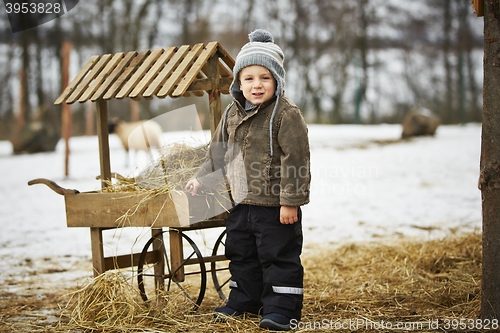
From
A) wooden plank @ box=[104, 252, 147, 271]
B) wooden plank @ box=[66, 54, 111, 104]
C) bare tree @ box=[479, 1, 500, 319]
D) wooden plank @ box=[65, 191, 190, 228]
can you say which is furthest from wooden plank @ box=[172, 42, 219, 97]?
bare tree @ box=[479, 1, 500, 319]

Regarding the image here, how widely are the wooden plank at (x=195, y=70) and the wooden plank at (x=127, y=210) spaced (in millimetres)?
593

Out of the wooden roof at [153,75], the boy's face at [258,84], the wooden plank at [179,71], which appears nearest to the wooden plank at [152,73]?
the wooden roof at [153,75]

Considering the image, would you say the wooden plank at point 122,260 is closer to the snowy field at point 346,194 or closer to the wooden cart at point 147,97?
the wooden cart at point 147,97

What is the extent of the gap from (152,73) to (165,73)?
99mm

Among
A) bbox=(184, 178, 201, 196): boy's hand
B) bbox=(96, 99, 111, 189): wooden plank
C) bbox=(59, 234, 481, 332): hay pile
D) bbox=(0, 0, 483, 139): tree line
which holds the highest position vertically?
bbox=(0, 0, 483, 139): tree line

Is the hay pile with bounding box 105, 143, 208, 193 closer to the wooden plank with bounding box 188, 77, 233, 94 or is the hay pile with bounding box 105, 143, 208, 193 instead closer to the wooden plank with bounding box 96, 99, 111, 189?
the wooden plank with bounding box 96, 99, 111, 189

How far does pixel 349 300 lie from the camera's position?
3791mm

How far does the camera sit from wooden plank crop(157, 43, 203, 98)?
3.43 metres

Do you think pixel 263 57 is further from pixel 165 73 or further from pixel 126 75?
pixel 126 75

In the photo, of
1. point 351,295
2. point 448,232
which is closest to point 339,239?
point 448,232

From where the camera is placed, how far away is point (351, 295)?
3.92 metres

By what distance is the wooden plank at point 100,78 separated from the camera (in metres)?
3.73

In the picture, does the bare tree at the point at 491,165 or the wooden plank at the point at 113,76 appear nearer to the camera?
the bare tree at the point at 491,165

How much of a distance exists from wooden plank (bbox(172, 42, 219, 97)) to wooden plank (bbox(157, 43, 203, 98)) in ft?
0.10
